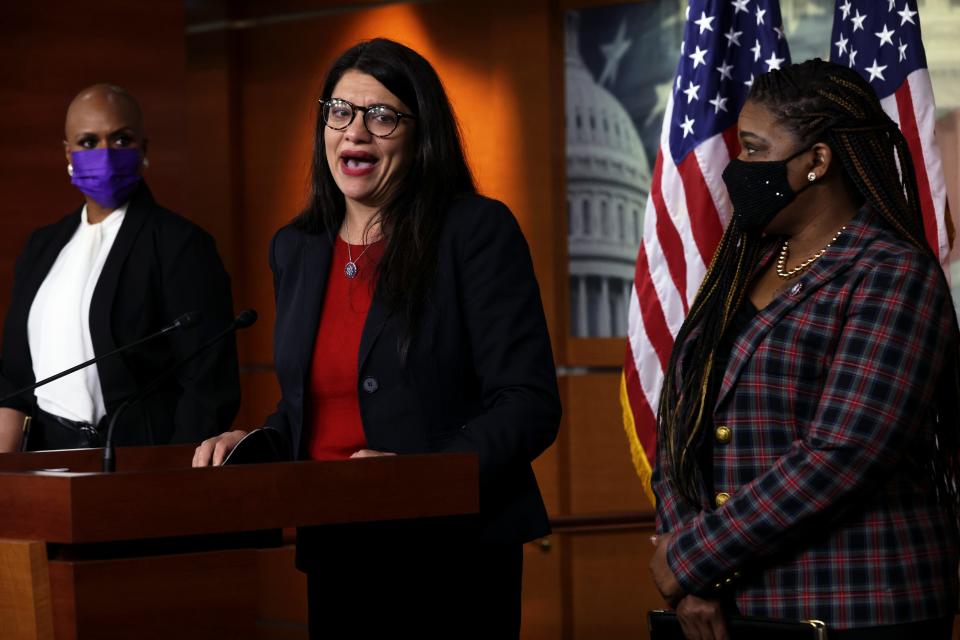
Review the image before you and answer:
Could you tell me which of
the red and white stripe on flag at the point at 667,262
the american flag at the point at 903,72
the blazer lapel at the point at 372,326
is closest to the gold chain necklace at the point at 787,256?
the blazer lapel at the point at 372,326

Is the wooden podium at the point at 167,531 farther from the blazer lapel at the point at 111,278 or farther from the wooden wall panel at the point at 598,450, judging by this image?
the wooden wall panel at the point at 598,450

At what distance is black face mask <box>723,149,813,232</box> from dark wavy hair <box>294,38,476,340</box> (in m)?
0.44

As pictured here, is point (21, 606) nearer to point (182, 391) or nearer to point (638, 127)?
point (182, 391)

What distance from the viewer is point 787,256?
236 centimetres

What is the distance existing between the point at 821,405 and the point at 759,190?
0.41m

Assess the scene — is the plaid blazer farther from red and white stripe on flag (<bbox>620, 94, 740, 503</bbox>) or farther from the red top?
red and white stripe on flag (<bbox>620, 94, 740, 503</bbox>)

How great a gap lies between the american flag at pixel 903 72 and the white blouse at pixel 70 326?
2.00m

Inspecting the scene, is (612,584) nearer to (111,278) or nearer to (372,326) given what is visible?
(111,278)

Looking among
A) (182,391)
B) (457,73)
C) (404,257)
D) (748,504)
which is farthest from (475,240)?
(457,73)

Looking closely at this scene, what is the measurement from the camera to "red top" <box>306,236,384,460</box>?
2.21 m

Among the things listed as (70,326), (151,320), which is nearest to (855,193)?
(151,320)

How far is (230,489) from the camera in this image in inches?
66.7

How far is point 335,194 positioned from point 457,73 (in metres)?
3.57

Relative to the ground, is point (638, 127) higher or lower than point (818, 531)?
higher
